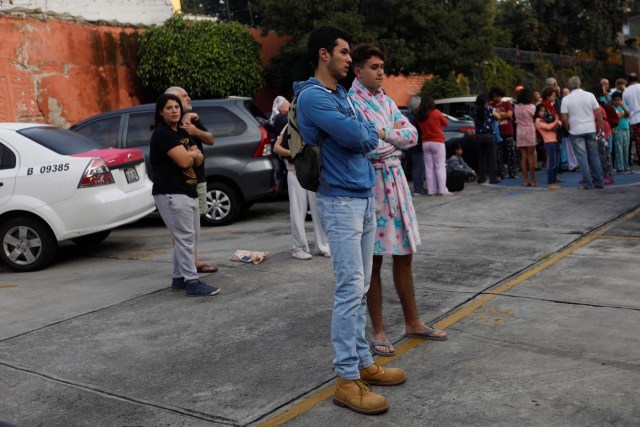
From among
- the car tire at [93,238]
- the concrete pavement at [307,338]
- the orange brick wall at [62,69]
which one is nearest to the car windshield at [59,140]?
the car tire at [93,238]

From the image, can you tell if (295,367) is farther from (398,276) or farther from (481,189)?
(481,189)

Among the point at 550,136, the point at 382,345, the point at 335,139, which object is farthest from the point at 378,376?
the point at 550,136

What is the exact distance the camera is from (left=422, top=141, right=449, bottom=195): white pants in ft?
43.3

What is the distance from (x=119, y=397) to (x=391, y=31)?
1653 cm

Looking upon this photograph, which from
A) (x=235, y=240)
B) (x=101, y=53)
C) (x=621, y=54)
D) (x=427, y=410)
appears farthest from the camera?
(x=621, y=54)

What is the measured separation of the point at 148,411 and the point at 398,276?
1783mm

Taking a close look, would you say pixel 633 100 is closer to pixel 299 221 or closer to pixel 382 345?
pixel 299 221

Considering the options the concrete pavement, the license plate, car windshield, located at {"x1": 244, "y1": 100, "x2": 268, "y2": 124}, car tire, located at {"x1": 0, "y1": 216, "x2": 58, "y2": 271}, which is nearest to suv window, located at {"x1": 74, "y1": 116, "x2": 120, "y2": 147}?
car windshield, located at {"x1": 244, "y1": 100, "x2": 268, "y2": 124}

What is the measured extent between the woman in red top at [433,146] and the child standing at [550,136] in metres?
1.51

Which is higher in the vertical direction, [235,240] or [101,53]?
[101,53]

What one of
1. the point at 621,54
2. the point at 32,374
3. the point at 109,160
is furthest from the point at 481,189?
the point at 621,54

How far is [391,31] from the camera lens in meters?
19.9

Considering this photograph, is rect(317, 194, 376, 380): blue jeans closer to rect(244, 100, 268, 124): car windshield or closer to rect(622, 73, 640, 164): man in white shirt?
rect(244, 100, 268, 124): car windshield

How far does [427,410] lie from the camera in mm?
4164
